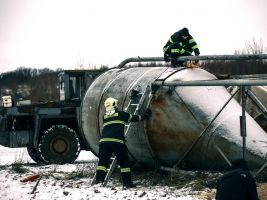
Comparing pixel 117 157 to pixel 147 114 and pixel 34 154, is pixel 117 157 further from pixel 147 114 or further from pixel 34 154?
pixel 34 154

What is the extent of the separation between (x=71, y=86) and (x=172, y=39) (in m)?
5.38

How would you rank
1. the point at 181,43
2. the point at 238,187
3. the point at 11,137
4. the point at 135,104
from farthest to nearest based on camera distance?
the point at 11,137 < the point at 181,43 < the point at 135,104 < the point at 238,187

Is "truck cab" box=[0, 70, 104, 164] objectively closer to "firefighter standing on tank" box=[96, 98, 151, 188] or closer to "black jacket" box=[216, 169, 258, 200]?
"firefighter standing on tank" box=[96, 98, 151, 188]

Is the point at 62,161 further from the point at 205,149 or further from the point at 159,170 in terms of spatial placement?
the point at 205,149

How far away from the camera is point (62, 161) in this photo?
1512 cm

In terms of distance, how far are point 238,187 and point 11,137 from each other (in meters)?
10.3

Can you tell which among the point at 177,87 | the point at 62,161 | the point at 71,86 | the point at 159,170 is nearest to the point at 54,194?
the point at 159,170

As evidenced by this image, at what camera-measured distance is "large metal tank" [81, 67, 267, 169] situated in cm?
998

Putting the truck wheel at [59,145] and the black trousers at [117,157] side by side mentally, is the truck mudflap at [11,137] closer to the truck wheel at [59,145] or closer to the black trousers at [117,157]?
the truck wheel at [59,145]

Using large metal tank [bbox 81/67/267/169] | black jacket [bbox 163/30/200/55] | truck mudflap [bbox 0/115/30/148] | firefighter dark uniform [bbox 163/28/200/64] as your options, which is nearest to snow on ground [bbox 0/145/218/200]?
large metal tank [bbox 81/67/267/169]

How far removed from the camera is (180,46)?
1134 cm

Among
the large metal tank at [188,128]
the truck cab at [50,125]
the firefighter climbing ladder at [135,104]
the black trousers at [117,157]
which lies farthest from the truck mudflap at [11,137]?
the black trousers at [117,157]

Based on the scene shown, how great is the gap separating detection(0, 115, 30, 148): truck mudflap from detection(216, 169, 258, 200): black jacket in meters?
10.0

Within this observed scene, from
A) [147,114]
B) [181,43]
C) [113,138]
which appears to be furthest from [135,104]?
[181,43]
